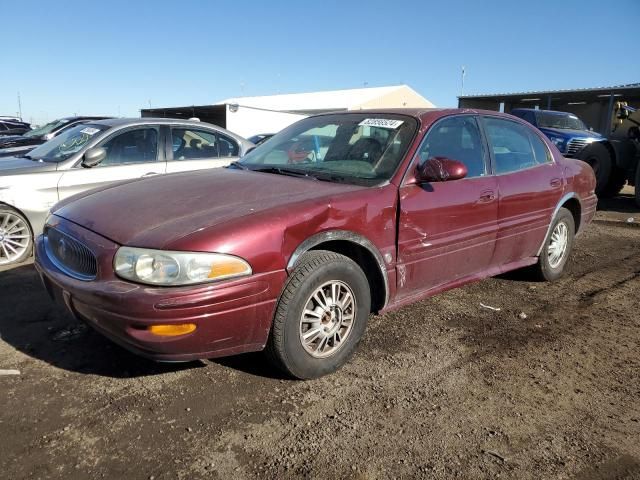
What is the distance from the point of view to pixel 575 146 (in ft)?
36.1

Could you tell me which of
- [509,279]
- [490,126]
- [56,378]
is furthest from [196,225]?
[509,279]

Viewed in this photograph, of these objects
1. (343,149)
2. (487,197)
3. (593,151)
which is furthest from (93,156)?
(593,151)

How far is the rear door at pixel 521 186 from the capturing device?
13.2 ft

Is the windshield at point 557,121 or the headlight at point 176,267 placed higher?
the windshield at point 557,121

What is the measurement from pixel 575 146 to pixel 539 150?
7.42m

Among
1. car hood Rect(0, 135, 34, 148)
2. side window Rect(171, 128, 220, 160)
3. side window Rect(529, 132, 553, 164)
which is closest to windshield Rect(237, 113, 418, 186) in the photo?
side window Rect(529, 132, 553, 164)

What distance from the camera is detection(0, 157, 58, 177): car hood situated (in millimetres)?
5219

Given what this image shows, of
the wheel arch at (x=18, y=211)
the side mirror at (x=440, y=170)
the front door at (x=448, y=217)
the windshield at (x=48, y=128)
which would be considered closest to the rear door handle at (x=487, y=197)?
the front door at (x=448, y=217)

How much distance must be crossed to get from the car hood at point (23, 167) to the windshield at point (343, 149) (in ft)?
8.46

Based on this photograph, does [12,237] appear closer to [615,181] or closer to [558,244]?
[558,244]

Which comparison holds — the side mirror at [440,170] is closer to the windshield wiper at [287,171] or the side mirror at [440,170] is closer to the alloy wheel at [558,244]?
the windshield wiper at [287,171]

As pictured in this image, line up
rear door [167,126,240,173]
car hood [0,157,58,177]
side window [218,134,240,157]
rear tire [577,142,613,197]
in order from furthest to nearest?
1. rear tire [577,142,613,197]
2. side window [218,134,240,157]
3. rear door [167,126,240,173]
4. car hood [0,157,58,177]

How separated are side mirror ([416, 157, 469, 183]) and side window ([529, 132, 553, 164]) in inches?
65.1

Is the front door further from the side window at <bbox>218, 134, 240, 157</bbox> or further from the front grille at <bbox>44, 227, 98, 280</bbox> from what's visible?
the side window at <bbox>218, 134, 240, 157</bbox>
